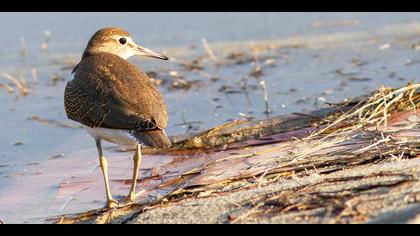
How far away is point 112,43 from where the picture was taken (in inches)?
294

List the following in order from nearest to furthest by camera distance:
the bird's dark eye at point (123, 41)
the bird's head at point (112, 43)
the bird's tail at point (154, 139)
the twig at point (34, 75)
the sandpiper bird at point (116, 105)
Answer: the bird's tail at point (154, 139) → the sandpiper bird at point (116, 105) → the bird's head at point (112, 43) → the bird's dark eye at point (123, 41) → the twig at point (34, 75)

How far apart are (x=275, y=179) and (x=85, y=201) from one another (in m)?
1.54

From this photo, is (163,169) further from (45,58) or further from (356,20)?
(356,20)

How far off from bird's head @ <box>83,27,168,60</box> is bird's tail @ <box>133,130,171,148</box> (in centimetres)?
156

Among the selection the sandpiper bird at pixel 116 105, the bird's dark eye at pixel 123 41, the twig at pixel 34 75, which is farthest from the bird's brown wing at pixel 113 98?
the twig at pixel 34 75

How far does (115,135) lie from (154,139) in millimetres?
409

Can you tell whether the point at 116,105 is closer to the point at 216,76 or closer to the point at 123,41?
the point at 123,41

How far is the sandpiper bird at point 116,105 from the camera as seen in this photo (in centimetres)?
594

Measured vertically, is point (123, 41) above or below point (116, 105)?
above

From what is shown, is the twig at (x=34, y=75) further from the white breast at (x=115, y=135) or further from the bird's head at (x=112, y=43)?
the white breast at (x=115, y=135)

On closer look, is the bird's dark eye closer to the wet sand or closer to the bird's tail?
the wet sand

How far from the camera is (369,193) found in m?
4.38

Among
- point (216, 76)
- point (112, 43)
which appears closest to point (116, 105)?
point (112, 43)

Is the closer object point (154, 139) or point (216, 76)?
point (154, 139)
